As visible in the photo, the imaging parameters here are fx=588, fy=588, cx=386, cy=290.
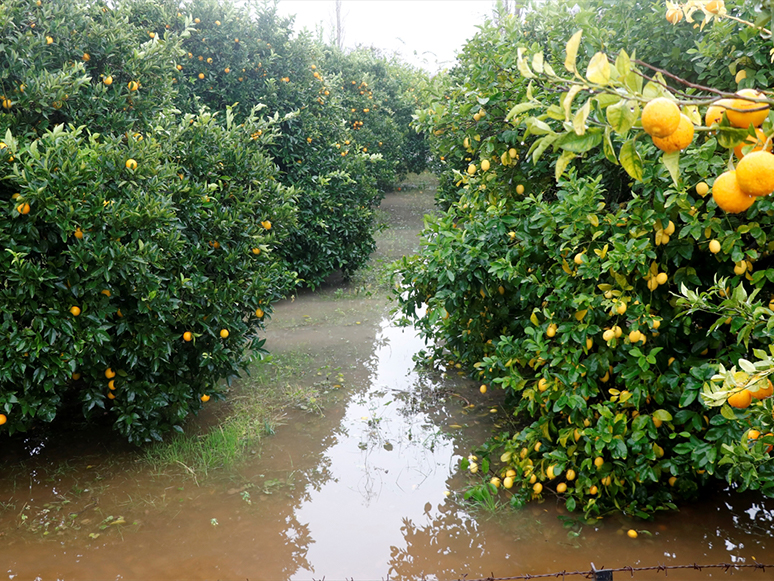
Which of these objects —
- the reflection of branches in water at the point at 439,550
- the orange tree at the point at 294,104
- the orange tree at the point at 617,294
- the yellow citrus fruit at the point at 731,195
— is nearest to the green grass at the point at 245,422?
the reflection of branches in water at the point at 439,550

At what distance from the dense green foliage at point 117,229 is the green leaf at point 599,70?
2.91 metres

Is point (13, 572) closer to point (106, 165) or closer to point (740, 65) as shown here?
point (106, 165)

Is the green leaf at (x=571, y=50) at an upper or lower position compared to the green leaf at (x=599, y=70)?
upper

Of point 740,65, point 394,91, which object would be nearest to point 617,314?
point 740,65

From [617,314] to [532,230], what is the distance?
0.73 m

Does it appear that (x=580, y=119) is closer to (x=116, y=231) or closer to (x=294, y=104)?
(x=116, y=231)

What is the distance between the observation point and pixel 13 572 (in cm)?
287

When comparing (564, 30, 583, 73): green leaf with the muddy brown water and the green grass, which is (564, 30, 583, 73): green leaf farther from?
the green grass

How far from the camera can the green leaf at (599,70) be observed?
1.05m

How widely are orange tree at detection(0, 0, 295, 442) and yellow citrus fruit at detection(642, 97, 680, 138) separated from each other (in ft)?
9.76

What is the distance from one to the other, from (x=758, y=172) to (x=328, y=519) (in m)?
2.90

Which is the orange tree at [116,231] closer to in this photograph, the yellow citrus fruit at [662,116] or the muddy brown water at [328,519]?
the muddy brown water at [328,519]

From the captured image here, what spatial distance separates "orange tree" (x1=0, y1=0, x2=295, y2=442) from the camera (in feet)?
10.5

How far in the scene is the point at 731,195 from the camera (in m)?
1.17
